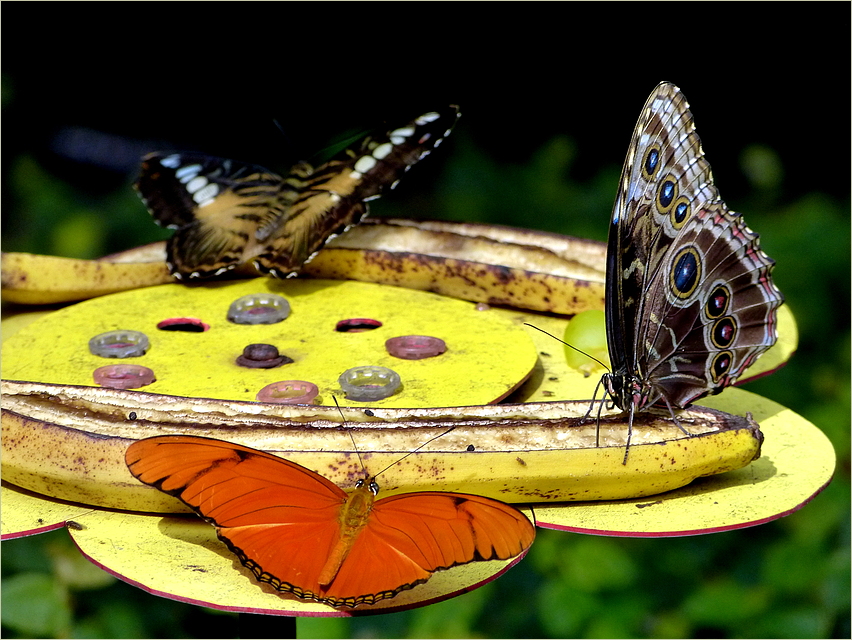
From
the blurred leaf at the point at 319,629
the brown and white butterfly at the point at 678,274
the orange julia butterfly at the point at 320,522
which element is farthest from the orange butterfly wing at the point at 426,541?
the blurred leaf at the point at 319,629

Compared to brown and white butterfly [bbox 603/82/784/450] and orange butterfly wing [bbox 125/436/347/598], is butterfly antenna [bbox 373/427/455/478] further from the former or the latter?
brown and white butterfly [bbox 603/82/784/450]

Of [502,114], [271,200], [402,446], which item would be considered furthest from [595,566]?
[502,114]

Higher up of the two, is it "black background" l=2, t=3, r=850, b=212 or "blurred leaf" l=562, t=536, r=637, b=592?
"black background" l=2, t=3, r=850, b=212

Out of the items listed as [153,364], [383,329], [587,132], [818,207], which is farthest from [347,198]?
[587,132]

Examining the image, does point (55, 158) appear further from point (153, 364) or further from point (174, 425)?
point (174, 425)

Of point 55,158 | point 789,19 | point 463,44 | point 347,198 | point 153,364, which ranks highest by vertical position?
point 789,19

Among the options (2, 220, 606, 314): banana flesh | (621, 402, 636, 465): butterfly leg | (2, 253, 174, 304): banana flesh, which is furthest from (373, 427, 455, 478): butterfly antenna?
(2, 253, 174, 304): banana flesh

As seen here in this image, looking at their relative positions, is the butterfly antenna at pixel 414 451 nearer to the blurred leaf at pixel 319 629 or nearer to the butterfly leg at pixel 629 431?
the butterfly leg at pixel 629 431
